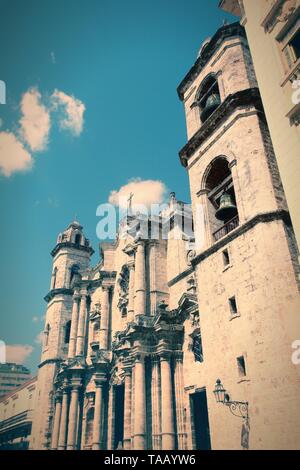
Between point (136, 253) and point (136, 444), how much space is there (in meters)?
11.8

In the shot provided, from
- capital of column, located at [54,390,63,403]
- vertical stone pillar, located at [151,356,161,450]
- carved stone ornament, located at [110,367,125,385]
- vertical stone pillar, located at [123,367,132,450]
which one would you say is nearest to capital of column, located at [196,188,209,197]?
vertical stone pillar, located at [151,356,161,450]

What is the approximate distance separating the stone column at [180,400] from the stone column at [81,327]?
42.1 ft

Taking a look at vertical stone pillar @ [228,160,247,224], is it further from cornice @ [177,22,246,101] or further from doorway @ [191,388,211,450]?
doorway @ [191,388,211,450]

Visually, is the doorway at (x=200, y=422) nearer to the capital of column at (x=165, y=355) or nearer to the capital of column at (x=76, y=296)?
the capital of column at (x=165, y=355)

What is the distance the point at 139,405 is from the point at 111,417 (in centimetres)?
610

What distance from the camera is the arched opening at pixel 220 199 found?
13984mm

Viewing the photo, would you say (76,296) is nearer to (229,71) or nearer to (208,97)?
(208,97)

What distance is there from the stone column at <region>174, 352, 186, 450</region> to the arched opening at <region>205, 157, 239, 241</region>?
9.15 meters

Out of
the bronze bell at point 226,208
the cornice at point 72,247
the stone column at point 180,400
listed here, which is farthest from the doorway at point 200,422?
the cornice at point 72,247

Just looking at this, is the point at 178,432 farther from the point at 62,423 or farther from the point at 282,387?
the point at 62,423

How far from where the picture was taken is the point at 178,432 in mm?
18703

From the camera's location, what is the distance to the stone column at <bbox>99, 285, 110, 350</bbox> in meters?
28.0

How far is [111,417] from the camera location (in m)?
25.0

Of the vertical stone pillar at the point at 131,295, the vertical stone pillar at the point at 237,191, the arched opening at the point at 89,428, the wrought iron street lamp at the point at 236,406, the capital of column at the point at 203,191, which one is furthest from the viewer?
the arched opening at the point at 89,428
